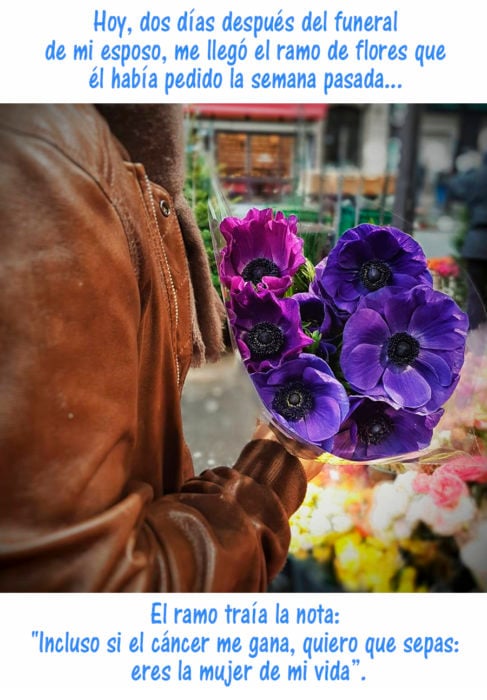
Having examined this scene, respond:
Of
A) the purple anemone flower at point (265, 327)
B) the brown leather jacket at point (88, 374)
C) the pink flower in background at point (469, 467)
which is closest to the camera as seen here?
the brown leather jacket at point (88, 374)

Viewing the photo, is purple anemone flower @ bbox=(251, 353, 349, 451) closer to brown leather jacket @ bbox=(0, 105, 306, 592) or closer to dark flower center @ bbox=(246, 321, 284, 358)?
dark flower center @ bbox=(246, 321, 284, 358)

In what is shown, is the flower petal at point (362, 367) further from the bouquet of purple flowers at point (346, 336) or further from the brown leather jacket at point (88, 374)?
the brown leather jacket at point (88, 374)

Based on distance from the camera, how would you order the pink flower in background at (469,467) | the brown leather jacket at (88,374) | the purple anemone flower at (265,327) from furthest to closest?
the pink flower in background at (469,467) → the purple anemone flower at (265,327) → the brown leather jacket at (88,374)

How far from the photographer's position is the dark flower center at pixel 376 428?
0.92 metres

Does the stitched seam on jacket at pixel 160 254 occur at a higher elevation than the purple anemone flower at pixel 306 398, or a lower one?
higher

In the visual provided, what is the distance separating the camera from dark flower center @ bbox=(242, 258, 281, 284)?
906mm

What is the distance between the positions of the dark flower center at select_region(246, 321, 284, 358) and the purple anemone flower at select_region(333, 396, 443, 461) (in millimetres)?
162

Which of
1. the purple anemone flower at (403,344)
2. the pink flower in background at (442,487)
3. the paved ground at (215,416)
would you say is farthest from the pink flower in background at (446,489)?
the paved ground at (215,416)

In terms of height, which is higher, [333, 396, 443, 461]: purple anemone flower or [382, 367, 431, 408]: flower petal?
[382, 367, 431, 408]: flower petal

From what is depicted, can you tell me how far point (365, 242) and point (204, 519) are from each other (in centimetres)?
49

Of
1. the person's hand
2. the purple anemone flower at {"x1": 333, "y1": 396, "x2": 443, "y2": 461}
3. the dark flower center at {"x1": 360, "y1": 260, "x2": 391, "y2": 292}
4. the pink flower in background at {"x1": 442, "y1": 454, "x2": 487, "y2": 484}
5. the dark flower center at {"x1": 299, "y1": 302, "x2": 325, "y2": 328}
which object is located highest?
the dark flower center at {"x1": 360, "y1": 260, "x2": 391, "y2": 292}

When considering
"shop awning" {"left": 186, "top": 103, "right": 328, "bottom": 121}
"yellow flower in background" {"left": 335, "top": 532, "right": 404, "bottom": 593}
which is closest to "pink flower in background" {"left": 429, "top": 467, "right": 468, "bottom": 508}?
"yellow flower in background" {"left": 335, "top": 532, "right": 404, "bottom": 593}
